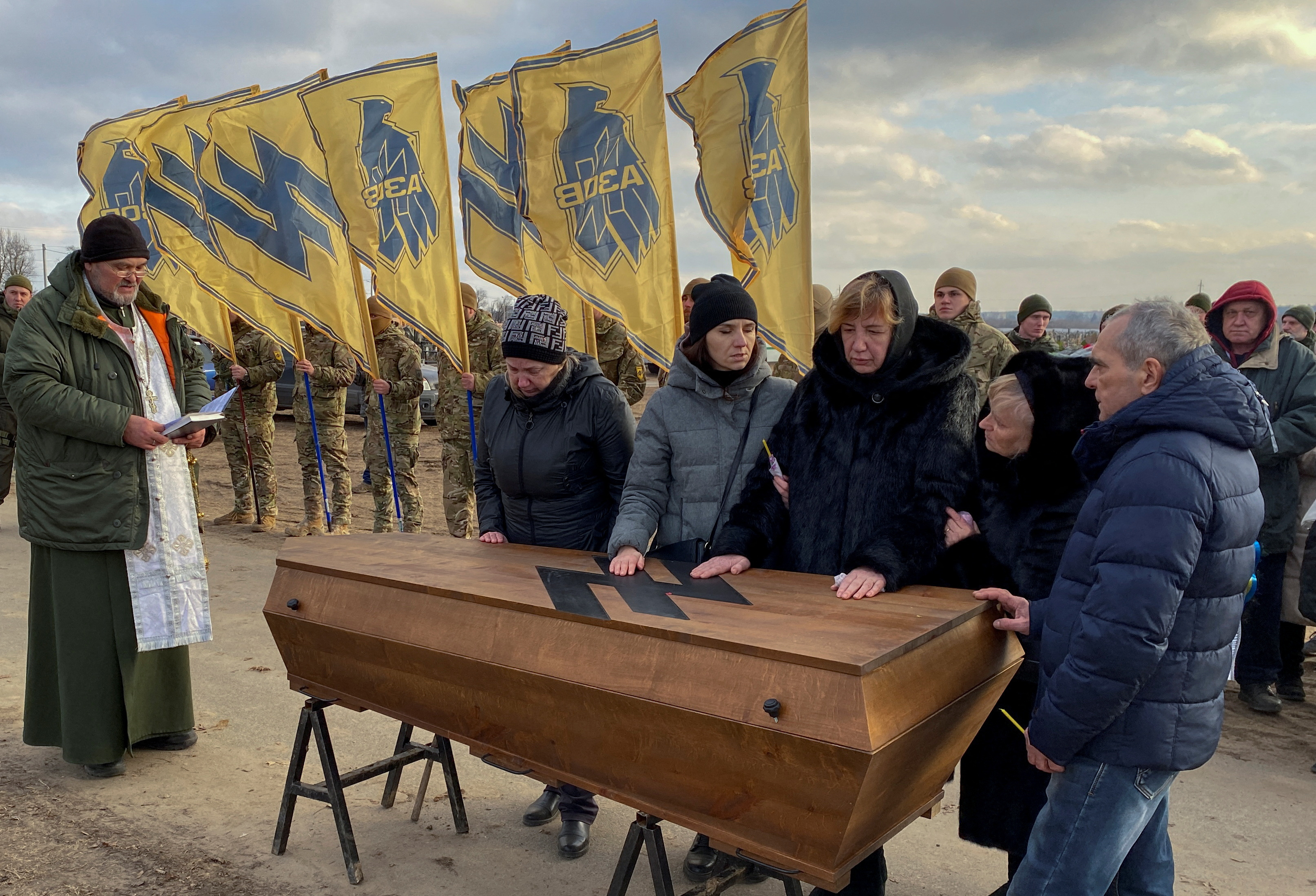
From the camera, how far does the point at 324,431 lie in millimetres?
8633

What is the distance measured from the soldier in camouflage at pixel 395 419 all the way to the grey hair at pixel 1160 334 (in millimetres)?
6789

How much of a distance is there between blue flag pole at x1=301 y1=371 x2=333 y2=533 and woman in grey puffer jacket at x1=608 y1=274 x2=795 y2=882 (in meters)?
6.21

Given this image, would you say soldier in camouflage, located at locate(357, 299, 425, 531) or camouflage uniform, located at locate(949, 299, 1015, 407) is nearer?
camouflage uniform, located at locate(949, 299, 1015, 407)

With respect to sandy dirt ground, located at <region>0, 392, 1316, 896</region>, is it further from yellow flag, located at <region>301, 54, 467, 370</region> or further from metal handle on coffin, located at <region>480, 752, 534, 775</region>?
yellow flag, located at <region>301, 54, 467, 370</region>

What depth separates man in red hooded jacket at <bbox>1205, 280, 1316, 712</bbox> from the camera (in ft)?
14.9

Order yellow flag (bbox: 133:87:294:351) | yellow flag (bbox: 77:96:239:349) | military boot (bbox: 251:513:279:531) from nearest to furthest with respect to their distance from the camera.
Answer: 1. yellow flag (bbox: 133:87:294:351)
2. military boot (bbox: 251:513:279:531)
3. yellow flag (bbox: 77:96:239:349)

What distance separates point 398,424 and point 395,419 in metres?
0.05

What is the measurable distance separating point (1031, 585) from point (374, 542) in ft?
7.47

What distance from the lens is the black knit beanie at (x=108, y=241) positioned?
3727 millimetres

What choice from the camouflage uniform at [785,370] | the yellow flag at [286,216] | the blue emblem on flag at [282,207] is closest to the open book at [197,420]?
the yellow flag at [286,216]

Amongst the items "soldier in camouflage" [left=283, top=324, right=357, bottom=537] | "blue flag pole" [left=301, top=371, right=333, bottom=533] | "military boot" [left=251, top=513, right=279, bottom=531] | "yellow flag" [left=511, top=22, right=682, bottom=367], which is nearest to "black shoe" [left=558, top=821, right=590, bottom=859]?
"yellow flag" [left=511, top=22, right=682, bottom=367]

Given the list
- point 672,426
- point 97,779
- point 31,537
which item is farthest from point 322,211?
point 672,426

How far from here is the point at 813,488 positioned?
2670mm

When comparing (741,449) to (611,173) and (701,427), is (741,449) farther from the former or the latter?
(611,173)
